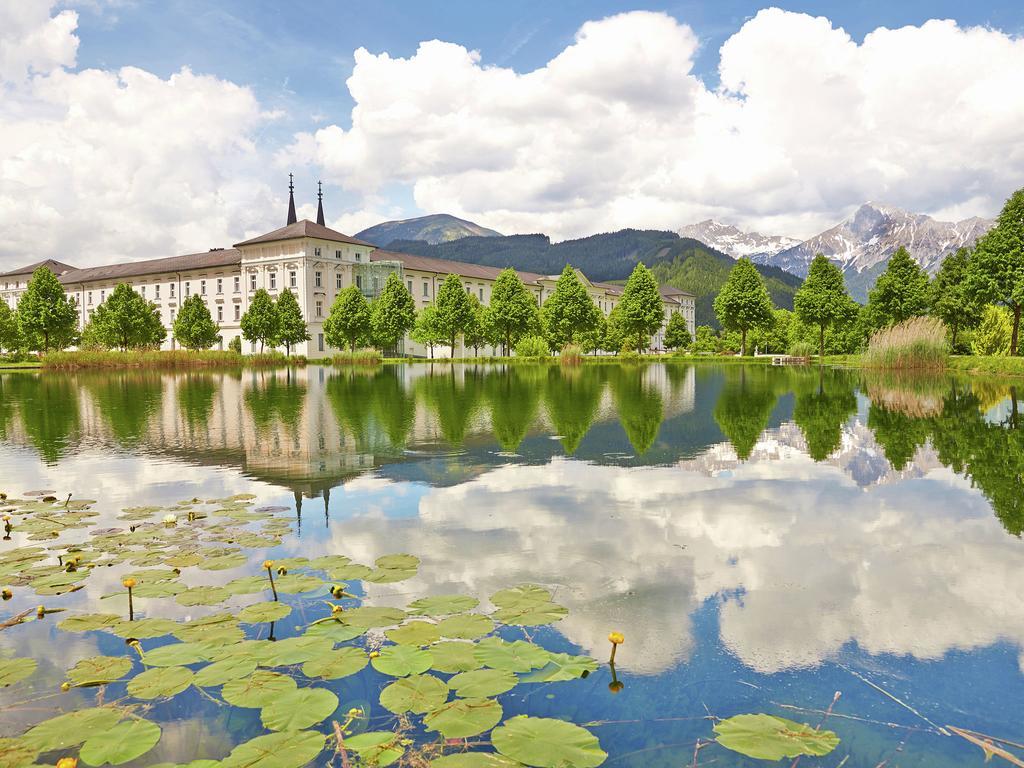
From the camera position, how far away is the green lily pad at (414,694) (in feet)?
10.6

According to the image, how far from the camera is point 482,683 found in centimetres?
344

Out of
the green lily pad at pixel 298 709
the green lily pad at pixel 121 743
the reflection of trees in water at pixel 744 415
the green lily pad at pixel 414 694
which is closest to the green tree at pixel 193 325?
the reflection of trees in water at pixel 744 415

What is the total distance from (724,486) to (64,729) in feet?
23.7

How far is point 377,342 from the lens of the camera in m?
73.1

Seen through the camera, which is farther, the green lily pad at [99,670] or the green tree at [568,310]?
the green tree at [568,310]

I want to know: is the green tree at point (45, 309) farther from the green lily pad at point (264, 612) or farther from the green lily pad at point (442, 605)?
the green lily pad at point (442, 605)

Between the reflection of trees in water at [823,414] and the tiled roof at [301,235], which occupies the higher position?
the tiled roof at [301,235]

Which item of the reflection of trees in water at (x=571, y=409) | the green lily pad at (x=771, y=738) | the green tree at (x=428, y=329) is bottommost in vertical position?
the green lily pad at (x=771, y=738)

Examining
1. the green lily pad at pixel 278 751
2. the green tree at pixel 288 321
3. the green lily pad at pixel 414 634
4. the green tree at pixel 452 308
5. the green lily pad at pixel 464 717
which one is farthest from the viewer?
the green tree at pixel 288 321

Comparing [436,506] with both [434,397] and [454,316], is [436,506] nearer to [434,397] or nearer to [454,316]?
[434,397]

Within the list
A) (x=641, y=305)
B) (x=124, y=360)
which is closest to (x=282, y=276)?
(x=124, y=360)

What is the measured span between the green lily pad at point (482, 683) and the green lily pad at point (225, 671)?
1.14 m

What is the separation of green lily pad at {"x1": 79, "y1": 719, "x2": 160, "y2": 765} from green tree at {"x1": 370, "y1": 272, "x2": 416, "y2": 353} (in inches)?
2696

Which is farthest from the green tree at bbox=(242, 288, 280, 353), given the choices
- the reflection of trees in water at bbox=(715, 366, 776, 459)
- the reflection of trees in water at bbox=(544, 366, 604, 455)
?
the reflection of trees in water at bbox=(715, 366, 776, 459)
